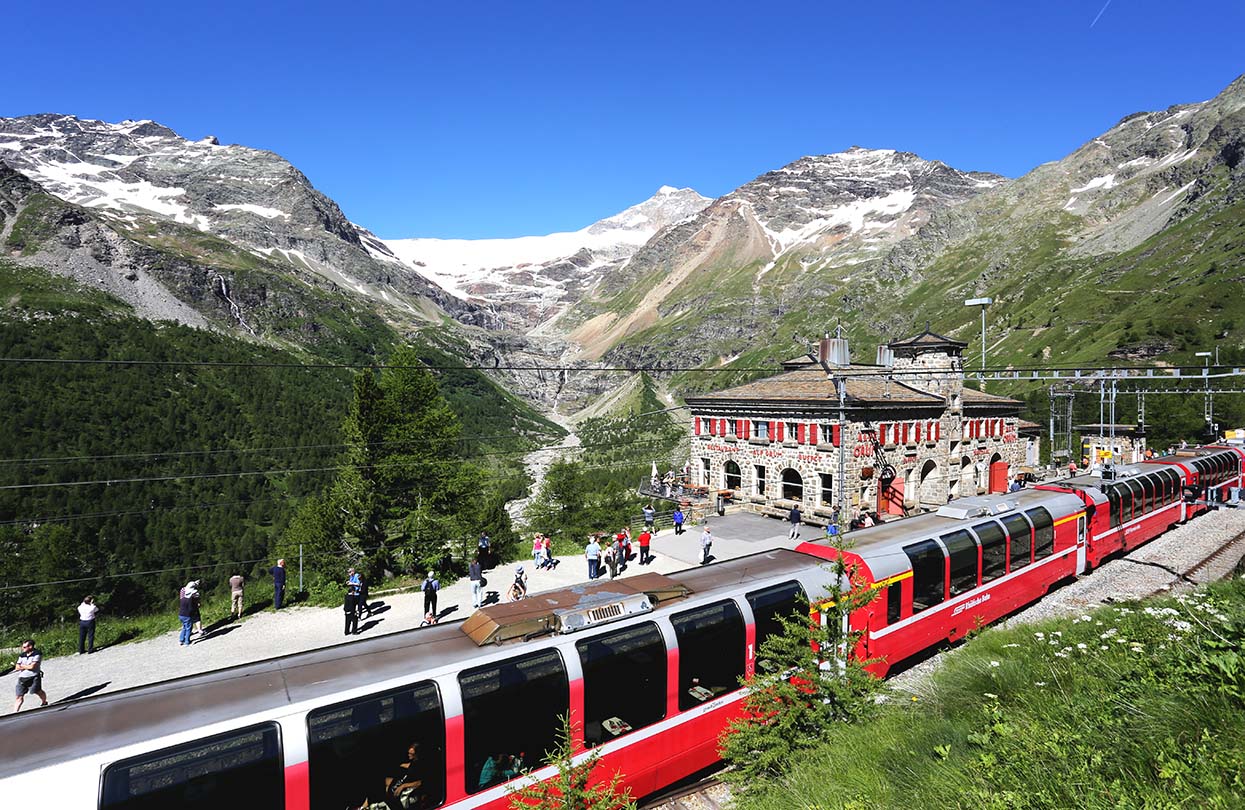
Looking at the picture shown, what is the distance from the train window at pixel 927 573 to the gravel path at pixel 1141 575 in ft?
4.04

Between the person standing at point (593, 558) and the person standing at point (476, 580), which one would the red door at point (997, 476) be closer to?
the person standing at point (593, 558)

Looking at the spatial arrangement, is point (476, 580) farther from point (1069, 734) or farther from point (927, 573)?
point (1069, 734)

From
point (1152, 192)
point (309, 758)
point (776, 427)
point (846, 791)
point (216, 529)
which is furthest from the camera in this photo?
point (1152, 192)

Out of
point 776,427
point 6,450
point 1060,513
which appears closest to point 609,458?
point 776,427

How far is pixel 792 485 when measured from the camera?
34.9 metres

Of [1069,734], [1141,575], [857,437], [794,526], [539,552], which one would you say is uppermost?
[1069,734]

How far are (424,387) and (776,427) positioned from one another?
19943 millimetres

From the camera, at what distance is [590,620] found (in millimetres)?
10086

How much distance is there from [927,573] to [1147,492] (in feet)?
63.1

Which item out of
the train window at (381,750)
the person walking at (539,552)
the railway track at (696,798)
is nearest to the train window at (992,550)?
the railway track at (696,798)

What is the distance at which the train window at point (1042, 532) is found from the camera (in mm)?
18641

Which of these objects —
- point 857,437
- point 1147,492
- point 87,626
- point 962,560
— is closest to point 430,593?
point 87,626

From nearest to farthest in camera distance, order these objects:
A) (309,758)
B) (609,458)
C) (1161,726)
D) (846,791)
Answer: (1161,726)
(846,791)
(309,758)
(609,458)

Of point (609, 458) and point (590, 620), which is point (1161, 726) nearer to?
point (590, 620)
